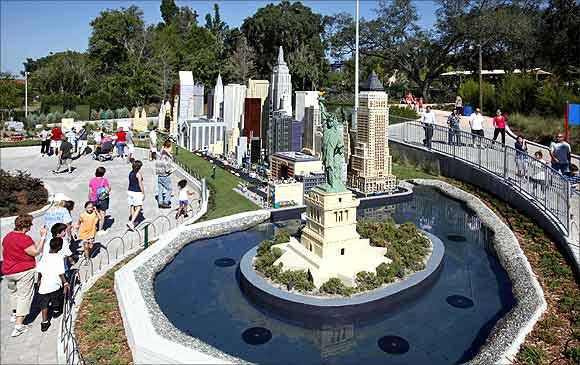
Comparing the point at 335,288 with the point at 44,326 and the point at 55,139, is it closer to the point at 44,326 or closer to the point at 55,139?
the point at 44,326

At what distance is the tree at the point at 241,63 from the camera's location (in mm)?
59562

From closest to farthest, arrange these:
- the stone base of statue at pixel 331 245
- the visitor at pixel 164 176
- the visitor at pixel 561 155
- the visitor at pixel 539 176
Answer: the stone base of statue at pixel 331 245
the visitor at pixel 539 176
the visitor at pixel 561 155
the visitor at pixel 164 176

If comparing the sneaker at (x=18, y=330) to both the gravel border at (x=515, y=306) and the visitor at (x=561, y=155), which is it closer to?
the gravel border at (x=515, y=306)

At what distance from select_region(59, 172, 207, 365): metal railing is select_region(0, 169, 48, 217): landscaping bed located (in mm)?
3478

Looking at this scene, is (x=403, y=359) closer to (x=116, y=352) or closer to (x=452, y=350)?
(x=452, y=350)

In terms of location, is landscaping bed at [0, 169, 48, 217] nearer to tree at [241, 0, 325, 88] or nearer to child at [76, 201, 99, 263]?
child at [76, 201, 99, 263]

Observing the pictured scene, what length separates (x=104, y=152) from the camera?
77.4ft

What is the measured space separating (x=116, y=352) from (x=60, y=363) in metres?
0.82

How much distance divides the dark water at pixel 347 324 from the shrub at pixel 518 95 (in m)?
20.8

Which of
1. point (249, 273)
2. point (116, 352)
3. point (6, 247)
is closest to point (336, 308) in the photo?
point (249, 273)

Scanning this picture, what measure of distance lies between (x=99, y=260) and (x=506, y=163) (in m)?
13.7

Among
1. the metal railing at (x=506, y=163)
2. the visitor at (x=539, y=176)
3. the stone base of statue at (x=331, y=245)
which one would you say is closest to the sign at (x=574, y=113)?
the metal railing at (x=506, y=163)

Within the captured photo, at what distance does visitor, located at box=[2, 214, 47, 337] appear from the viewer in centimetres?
702

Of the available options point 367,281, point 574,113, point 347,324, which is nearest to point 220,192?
point 367,281
